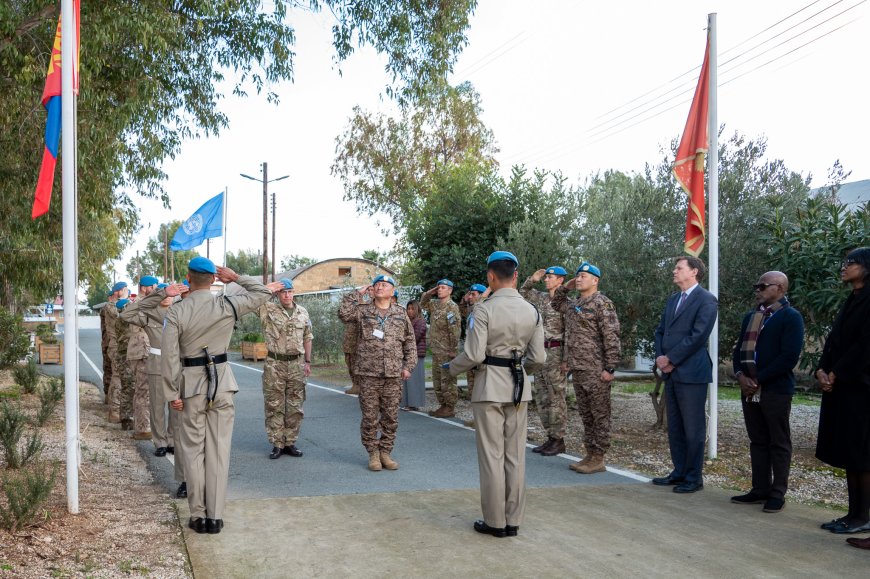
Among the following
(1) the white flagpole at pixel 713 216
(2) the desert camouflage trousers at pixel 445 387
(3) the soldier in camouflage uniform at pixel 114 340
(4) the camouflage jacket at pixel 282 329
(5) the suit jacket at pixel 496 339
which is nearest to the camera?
(5) the suit jacket at pixel 496 339

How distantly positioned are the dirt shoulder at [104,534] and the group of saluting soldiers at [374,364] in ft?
1.30

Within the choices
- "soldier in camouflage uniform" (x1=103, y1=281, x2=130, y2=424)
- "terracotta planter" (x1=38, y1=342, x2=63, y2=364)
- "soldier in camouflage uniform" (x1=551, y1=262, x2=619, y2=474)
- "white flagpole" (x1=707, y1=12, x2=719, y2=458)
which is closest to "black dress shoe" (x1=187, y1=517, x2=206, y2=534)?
"soldier in camouflage uniform" (x1=551, y1=262, x2=619, y2=474)

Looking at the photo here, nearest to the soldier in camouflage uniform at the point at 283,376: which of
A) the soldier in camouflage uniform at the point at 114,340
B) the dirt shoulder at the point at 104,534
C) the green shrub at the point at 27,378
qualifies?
the dirt shoulder at the point at 104,534

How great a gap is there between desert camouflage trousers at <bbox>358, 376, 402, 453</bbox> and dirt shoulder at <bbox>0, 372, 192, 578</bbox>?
2158 millimetres

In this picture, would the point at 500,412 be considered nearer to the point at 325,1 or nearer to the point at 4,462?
the point at 4,462

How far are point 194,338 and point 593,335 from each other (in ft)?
13.8

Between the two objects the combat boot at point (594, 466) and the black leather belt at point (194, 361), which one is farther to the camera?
the combat boot at point (594, 466)

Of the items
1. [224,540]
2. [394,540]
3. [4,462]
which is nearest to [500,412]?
[394,540]

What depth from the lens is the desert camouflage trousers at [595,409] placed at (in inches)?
296

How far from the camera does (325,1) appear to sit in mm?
10523

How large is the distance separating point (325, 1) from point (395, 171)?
28.2 metres

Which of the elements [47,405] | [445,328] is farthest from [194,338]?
[445,328]

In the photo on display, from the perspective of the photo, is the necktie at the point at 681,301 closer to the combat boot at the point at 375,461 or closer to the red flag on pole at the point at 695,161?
the red flag on pole at the point at 695,161

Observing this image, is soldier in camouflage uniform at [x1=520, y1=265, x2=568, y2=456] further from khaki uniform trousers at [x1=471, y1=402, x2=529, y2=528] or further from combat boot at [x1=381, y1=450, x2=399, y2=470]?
khaki uniform trousers at [x1=471, y1=402, x2=529, y2=528]
